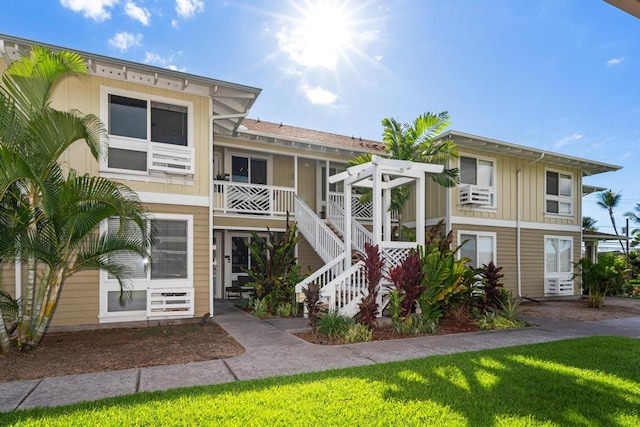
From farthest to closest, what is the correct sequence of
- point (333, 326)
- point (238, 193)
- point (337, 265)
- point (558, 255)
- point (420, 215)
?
point (558, 255) → point (238, 193) → point (337, 265) → point (420, 215) → point (333, 326)

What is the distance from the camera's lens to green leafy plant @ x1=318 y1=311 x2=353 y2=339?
264 inches

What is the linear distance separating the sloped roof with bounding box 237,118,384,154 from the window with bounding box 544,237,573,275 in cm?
752

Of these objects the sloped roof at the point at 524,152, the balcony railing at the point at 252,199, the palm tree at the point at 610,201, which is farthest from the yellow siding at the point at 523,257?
the palm tree at the point at 610,201

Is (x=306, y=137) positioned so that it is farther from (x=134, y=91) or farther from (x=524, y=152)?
(x=524, y=152)

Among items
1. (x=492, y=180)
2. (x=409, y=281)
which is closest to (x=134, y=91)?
(x=409, y=281)

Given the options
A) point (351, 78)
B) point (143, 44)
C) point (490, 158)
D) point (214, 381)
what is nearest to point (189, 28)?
point (143, 44)

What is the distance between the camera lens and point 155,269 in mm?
8156

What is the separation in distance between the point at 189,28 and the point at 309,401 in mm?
9503

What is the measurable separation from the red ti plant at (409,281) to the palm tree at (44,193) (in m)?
4.93

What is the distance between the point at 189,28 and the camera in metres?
9.60

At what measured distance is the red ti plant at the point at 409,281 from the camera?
7375 mm

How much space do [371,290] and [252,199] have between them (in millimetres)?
5537

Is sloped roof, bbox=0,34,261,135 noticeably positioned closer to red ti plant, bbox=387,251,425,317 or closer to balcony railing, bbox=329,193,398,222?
balcony railing, bbox=329,193,398,222

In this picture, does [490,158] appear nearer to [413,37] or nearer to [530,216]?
[530,216]
